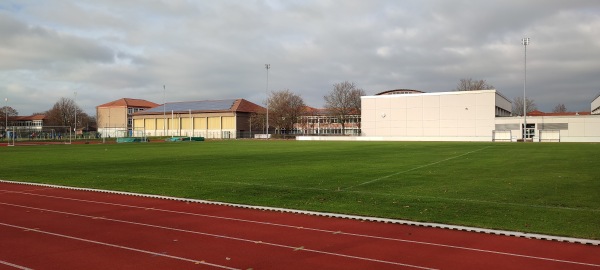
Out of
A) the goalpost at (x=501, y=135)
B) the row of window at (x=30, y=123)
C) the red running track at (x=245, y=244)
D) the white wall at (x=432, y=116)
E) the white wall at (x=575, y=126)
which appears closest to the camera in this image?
the red running track at (x=245, y=244)

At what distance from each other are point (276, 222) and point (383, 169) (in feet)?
41.5

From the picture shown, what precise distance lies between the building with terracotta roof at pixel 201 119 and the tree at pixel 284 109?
16.0ft

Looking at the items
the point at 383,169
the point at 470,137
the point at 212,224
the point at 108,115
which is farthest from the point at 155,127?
the point at 212,224

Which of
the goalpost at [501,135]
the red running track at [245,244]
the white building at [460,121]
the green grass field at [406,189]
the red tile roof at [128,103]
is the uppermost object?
the red tile roof at [128,103]

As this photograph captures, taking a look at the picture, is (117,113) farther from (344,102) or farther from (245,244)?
(245,244)

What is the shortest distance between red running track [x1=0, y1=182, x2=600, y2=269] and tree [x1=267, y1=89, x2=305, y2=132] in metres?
98.3

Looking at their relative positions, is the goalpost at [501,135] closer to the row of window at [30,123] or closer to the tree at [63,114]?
the tree at [63,114]

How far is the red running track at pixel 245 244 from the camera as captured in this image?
23.6 feet

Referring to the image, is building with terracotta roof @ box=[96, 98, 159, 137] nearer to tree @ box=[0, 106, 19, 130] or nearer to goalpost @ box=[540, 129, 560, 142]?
tree @ box=[0, 106, 19, 130]

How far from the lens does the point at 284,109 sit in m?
111

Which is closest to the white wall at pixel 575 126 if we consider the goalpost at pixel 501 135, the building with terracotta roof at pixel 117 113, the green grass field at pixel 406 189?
the goalpost at pixel 501 135

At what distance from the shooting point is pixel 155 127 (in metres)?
123

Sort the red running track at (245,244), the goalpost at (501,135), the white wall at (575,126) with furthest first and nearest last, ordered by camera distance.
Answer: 1. the goalpost at (501,135)
2. the white wall at (575,126)
3. the red running track at (245,244)

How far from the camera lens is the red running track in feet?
23.6
